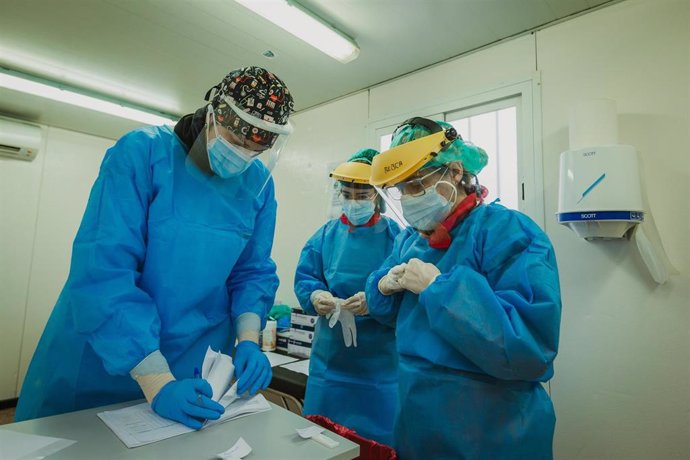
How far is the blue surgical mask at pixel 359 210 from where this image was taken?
5.80 feet

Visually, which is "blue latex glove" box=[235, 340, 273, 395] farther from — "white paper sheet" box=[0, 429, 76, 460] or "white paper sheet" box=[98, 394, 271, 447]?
"white paper sheet" box=[0, 429, 76, 460]

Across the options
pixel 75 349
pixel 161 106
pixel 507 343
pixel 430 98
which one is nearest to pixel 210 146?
pixel 75 349

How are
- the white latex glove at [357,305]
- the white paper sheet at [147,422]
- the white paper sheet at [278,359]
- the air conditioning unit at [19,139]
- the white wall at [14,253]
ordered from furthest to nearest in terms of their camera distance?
the white wall at [14,253]
the air conditioning unit at [19,139]
the white paper sheet at [278,359]
the white latex glove at [357,305]
the white paper sheet at [147,422]

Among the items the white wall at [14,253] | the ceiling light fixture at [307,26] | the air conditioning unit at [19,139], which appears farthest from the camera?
the white wall at [14,253]

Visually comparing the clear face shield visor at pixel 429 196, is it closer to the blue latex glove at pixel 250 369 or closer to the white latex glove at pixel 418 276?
the white latex glove at pixel 418 276

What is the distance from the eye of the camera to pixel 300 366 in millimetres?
2439

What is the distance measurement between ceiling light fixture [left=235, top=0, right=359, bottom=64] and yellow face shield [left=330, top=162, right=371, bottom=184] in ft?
2.84

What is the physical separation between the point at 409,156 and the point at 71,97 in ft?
11.1

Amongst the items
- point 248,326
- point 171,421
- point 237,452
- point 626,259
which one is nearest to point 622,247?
point 626,259

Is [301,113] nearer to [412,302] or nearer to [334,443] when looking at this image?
[412,302]

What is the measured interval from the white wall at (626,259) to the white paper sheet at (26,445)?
6.55 ft

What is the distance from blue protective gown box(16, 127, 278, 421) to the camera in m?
0.95

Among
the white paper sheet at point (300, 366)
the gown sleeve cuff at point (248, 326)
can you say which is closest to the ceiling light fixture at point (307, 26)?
the gown sleeve cuff at point (248, 326)

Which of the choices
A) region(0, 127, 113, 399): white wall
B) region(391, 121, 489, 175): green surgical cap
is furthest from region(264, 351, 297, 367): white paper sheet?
region(0, 127, 113, 399): white wall
